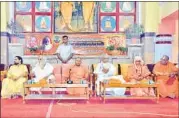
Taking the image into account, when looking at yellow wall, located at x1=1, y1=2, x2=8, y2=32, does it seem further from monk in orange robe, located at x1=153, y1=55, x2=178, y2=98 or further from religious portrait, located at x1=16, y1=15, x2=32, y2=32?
monk in orange robe, located at x1=153, y1=55, x2=178, y2=98

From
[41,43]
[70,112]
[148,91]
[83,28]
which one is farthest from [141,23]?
[70,112]

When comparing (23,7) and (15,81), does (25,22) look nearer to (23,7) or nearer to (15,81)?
(23,7)

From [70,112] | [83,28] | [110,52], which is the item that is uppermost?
[83,28]

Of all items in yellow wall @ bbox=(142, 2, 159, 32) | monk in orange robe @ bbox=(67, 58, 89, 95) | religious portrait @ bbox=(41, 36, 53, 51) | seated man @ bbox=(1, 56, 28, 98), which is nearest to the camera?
seated man @ bbox=(1, 56, 28, 98)

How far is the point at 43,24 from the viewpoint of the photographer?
36.6 ft

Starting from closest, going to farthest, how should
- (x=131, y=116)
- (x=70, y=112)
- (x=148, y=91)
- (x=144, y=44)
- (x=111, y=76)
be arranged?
(x=131, y=116)
(x=70, y=112)
(x=148, y=91)
(x=111, y=76)
(x=144, y=44)

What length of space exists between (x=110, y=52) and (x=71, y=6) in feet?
5.87

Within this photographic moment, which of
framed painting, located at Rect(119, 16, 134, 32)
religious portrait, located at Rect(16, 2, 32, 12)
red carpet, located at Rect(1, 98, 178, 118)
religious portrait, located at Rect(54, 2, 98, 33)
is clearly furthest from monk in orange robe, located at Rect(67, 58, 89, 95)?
religious portrait, located at Rect(16, 2, 32, 12)

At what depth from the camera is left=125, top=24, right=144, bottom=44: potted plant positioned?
432 inches

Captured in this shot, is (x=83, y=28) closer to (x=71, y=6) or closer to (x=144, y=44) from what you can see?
(x=71, y=6)

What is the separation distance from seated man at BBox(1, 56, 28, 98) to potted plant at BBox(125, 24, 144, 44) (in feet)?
13.3

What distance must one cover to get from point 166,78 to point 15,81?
10.3ft

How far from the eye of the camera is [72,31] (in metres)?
11.0

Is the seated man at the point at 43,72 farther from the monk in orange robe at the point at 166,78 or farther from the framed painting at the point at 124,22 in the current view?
the framed painting at the point at 124,22
